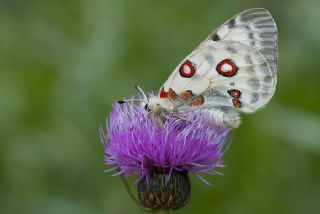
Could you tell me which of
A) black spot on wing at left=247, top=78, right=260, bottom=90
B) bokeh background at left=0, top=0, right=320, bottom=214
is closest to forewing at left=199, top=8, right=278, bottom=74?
black spot on wing at left=247, top=78, right=260, bottom=90

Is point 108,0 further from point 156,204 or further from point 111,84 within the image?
point 156,204

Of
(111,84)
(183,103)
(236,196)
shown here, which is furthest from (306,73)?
(183,103)

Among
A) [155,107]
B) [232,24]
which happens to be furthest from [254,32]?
[155,107]

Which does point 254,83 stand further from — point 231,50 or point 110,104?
point 110,104

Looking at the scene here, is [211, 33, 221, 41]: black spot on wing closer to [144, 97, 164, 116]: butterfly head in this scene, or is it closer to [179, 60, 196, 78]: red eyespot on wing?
[179, 60, 196, 78]: red eyespot on wing

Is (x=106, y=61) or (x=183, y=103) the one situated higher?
(x=106, y=61)

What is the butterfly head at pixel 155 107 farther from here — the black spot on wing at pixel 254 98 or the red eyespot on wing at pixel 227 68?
the black spot on wing at pixel 254 98
